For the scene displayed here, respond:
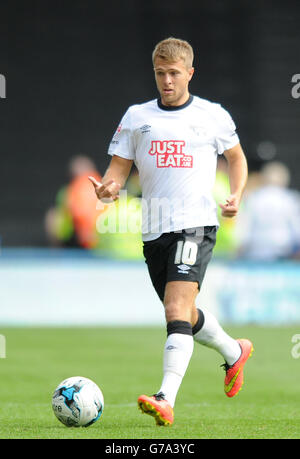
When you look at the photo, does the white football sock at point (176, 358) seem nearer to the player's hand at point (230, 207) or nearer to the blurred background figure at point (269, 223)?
the player's hand at point (230, 207)

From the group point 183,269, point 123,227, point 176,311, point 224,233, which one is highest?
point 183,269

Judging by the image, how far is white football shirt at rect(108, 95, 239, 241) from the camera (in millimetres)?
6262

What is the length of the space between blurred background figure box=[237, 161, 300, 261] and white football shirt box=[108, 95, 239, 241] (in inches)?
317

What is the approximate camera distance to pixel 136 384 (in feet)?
26.8

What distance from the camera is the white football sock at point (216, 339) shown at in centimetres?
660

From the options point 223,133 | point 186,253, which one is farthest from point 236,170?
point 186,253

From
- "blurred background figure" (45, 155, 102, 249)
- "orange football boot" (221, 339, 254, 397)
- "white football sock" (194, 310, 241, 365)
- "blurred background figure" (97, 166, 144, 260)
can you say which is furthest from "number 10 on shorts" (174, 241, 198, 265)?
"blurred background figure" (45, 155, 102, 249)

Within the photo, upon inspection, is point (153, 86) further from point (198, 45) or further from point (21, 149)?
point (21, 149)

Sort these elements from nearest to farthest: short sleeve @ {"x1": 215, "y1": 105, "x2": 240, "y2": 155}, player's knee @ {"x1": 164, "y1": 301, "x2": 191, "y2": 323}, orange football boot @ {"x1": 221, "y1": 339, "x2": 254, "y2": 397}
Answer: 1. player's knee @ {"x1": 164, "y1": 301, "x2": 191, "y2": 323}
2. short sleeve @ {"x1": 215, "y1": 105, "x2": 240, "y2": 155}
3. orange football boot @ {"x1": 221, "y1": 339, "x2": 254, "y2": 397}

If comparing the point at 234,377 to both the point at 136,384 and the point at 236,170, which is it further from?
the point at 136,384

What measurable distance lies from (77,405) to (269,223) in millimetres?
9110

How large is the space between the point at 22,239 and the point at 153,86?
3.90 metres

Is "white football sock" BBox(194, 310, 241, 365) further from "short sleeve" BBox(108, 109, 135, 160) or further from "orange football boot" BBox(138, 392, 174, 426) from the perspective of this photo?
"short sleeve" BBox(108, 109, 135, 160)

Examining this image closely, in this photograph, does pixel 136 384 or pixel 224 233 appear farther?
pixel 224 233
